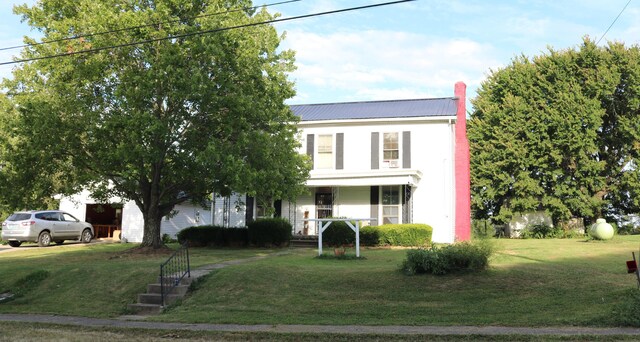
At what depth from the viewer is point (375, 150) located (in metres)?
25.5

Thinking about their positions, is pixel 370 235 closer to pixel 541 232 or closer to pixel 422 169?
pixel 422 169

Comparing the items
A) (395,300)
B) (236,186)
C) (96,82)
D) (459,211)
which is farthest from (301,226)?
(395,300)

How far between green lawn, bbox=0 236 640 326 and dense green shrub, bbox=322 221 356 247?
20.7 ft

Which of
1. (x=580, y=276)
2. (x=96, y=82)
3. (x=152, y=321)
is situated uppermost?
(x=96, y=82)

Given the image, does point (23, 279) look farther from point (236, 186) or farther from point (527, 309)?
point (527, 309)

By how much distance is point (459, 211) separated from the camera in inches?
1015

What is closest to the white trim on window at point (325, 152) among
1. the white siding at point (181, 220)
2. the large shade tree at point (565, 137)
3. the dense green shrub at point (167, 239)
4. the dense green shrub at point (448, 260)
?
the white siding at point (181, 220)

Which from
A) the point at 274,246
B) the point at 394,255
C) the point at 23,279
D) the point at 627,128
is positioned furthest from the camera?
the point at 627,128

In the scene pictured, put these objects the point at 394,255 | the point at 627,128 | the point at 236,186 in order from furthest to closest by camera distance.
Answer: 1. the point at 627,128
2. the point at 394,255
3. the point at 236,186

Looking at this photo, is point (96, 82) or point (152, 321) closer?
point (152, 321)

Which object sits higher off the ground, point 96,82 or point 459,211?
point 96,82

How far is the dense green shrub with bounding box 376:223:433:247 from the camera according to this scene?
2186 cm

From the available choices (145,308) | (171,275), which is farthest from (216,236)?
(145,308)

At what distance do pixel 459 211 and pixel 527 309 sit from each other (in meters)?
16.0
